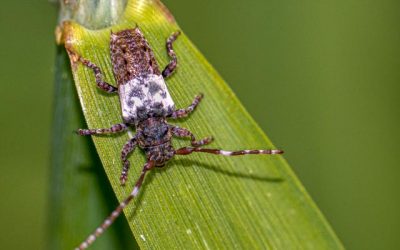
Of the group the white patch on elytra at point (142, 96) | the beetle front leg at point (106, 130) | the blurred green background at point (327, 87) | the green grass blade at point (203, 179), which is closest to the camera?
→ the green grass blade at point (203, 179)

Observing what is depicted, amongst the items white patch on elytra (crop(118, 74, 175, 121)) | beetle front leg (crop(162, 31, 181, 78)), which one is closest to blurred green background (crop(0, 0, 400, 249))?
white patch on elytra (crop(118, 74, 175, 121))

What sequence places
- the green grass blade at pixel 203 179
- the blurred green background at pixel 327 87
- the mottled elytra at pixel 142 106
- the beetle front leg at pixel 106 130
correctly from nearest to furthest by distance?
the green grass blade at pixel 203 179 < the beetle front leg at pixel 106 130 < the mottled elytra at pixel 142 106 < the blurred green background at pixel 327 87

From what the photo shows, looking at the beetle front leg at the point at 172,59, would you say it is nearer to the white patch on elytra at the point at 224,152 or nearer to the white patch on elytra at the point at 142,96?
the white patch on elytra at the point at 142,96

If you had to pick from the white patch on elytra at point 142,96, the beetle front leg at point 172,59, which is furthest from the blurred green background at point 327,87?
the beetle front leg at point 172,59

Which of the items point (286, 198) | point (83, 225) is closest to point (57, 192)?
point (83, 225)

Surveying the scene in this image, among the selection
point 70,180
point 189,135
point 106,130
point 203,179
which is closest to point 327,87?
point 189,135

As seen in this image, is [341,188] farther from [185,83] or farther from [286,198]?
[185,83]

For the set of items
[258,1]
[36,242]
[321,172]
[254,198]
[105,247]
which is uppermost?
[258,1]

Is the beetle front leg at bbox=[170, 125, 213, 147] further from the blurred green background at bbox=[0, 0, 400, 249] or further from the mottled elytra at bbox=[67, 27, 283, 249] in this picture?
the blurred green background at bbox=[0, 0, 400, 249]
